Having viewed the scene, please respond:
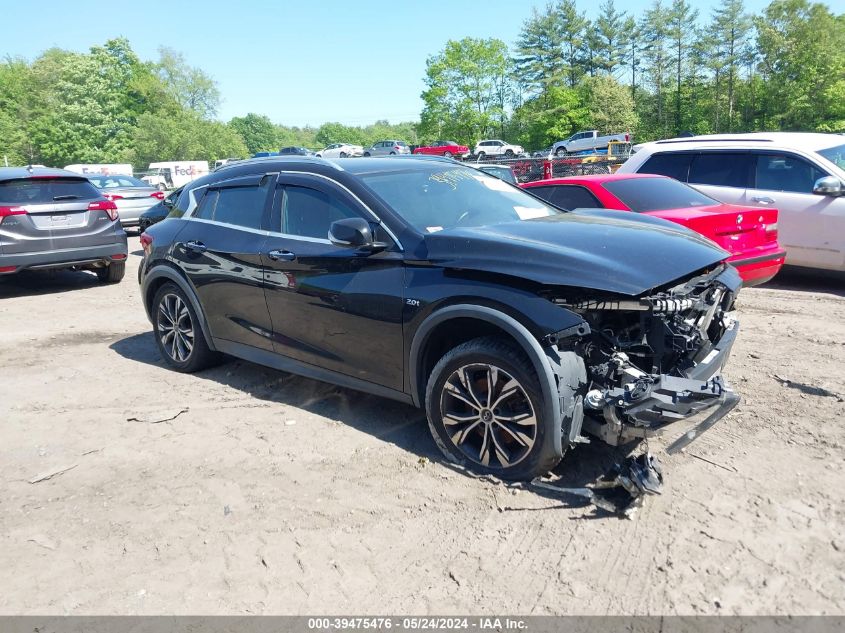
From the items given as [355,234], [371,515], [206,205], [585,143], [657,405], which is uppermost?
[585,143]

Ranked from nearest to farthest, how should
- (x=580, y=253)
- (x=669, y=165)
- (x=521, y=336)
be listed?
1. (x=521, y=336)
2. (x=580, y=253)
3. (x=669, y=165)

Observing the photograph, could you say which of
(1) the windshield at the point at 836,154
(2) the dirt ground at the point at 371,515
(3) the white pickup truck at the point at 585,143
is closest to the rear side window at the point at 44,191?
(2) the dirt ground at the point at 371,515

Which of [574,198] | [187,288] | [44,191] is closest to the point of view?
[187,288]

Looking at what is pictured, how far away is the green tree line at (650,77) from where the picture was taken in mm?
57094

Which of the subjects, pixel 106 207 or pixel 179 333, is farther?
pixel 106 207

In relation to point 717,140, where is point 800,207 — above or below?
below

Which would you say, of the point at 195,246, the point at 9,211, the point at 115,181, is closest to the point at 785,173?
the point at 195,246

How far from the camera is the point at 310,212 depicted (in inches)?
183

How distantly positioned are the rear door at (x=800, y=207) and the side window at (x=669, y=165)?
842 mm

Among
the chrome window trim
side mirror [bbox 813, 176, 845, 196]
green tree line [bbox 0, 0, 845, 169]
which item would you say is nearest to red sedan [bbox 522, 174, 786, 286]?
side mirror [bbox 813, 176, 845, 196]

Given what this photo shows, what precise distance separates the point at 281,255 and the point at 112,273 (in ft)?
24.1

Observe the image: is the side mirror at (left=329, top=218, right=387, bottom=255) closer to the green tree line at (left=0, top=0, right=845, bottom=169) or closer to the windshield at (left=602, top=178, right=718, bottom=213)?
the windshield at (left=602, top=178, right=718, bottom=213)

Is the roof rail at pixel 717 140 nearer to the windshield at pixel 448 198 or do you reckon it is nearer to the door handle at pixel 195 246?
the windshield at pixel 448 198

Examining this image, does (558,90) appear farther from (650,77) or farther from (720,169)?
(720,169)
